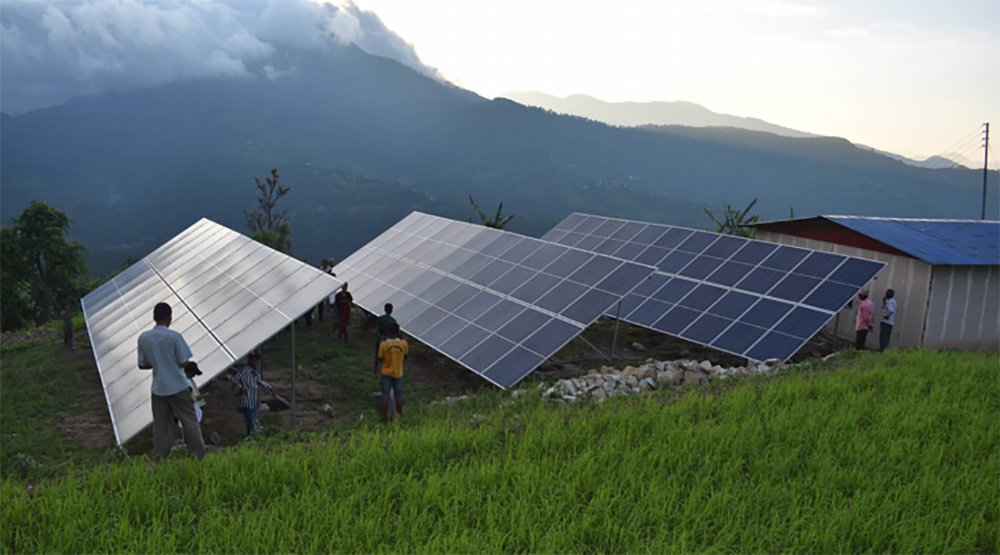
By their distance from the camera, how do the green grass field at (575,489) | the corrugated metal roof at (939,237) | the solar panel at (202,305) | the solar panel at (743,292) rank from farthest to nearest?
1. the corrugated metal roof at (939,237)
2. the solar panel at (743,292)
3. the solar panel at (202,305)
4. the green grass field at (575,489)

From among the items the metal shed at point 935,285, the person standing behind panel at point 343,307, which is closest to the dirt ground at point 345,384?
the person standing behind panel at point 343,307

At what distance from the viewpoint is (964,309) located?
1620 cm

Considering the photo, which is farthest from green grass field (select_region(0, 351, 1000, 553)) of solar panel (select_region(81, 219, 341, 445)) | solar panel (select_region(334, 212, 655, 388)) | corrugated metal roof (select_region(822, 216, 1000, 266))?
corrugated metal roof (select_region(822, 216, 1000, 266))

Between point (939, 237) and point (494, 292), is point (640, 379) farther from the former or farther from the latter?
point (939, 237)

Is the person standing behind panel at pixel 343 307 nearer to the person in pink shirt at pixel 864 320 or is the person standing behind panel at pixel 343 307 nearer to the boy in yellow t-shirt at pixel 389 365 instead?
the boy in yellow t-shirt at pixel 389 365

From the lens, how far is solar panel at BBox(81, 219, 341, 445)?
10.6m

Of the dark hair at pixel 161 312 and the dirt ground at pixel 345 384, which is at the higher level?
the dark hair at pixel 161 312

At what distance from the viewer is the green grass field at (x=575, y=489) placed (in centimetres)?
586

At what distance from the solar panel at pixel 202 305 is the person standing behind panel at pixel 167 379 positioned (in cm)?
172

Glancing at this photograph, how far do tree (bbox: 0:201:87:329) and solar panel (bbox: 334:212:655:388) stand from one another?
15.8 m

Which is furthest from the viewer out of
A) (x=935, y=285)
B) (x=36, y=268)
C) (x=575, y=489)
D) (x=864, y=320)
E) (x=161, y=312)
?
(x=36, y=268)

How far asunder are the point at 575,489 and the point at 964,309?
1408 cm

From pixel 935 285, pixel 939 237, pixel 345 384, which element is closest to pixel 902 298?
pixel 935 285

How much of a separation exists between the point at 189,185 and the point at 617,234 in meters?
191
